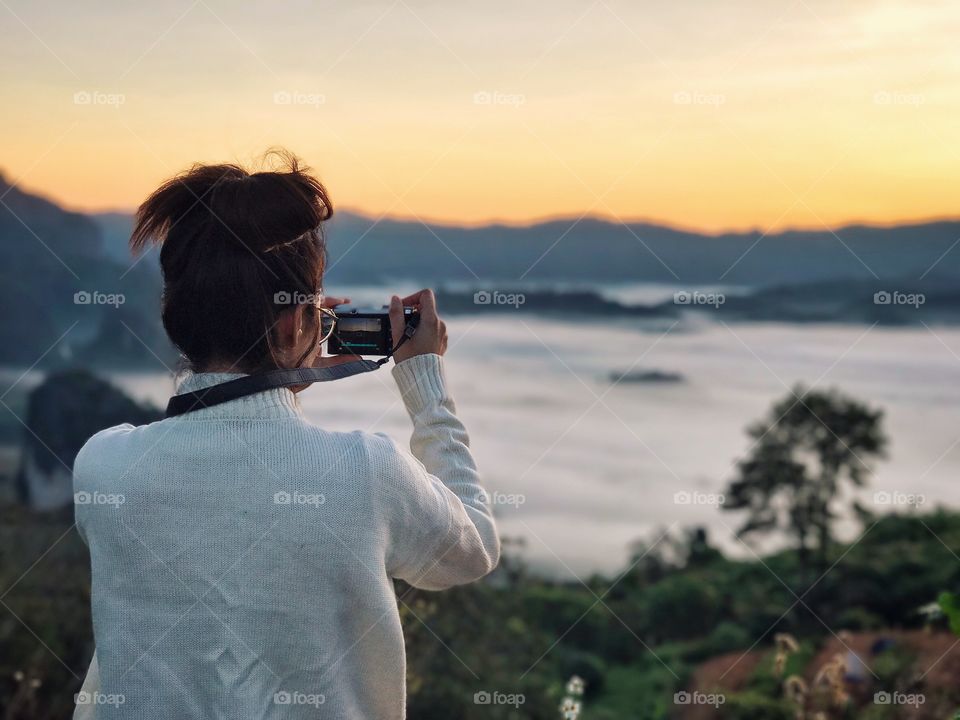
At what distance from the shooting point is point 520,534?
3650 mm

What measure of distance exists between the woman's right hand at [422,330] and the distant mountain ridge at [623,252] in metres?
2.19

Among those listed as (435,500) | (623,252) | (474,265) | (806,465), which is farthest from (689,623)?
(435,500)

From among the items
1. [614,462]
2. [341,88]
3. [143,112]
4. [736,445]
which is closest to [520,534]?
[614,462]

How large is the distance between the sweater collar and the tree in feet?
10.2

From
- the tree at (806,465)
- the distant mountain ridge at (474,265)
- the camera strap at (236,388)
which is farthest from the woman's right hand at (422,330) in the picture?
the tree at (806,465)

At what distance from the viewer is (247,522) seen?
1.19 m

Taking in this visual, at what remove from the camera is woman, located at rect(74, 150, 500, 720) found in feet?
→ 3.90

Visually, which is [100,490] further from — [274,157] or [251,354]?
[274,157]

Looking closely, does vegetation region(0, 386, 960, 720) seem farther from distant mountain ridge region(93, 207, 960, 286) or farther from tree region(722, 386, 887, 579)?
distant mountain ridge region(93, 207, 960, 286)

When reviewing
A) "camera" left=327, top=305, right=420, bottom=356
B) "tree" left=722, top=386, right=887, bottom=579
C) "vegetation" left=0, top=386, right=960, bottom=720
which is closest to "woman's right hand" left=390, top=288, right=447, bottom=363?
"camera" left=327, top=305, right=420, bottom=356

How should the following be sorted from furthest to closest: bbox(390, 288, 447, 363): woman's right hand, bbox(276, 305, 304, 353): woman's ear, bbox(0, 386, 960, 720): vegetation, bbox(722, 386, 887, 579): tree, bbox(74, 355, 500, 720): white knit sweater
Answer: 1. bbox(722, 386, 887, 579): tree
2. bbox(0, 386, 960, 720): vegetation
3. bbox(390, 288, 447, 363): woman's right hand
4. bbox(276, 305, 304, 353): woman's ear
5. bbox(74, 355, 500, 720): white knit sweater

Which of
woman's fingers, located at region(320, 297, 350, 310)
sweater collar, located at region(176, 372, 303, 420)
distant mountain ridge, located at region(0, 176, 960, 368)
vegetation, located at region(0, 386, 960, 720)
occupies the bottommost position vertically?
vegetation, located at region(0, 386, 960, 720)

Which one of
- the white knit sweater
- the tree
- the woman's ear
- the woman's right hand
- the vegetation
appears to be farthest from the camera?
the tree

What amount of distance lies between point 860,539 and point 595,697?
1283 mm
